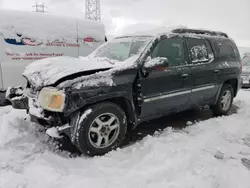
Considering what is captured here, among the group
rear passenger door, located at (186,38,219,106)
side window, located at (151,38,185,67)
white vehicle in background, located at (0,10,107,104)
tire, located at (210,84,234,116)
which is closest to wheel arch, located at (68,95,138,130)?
side window, located at (151,38,185,67)

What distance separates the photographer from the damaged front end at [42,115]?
329 cm

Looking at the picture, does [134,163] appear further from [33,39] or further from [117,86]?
[33,39]

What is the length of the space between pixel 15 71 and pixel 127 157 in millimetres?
3896

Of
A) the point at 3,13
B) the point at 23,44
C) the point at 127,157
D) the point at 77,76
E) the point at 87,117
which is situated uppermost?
the point at 3,13

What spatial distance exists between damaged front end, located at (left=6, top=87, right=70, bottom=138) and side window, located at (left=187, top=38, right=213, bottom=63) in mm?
2679

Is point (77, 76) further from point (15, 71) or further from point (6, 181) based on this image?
point (15, 71)

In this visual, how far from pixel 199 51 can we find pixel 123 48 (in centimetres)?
156

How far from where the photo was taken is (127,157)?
A: 346cm

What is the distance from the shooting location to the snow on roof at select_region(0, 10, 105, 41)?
19.2 ft

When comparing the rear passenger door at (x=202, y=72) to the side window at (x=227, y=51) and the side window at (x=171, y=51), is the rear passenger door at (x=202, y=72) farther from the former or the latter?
the side window at (x=227, y=51)

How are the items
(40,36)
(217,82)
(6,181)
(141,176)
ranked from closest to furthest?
(6,181) < (141,176) < (217,82) < (40,36)

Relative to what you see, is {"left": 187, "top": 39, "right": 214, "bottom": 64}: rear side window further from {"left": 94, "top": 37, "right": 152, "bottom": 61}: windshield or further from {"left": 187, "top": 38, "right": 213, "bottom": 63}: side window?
{"left": 94, "top": 37, "right": 152, "bottom": 61}: windshield

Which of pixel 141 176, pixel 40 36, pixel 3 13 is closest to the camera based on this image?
pixel 141 176

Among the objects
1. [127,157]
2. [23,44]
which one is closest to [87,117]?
[127,157]
